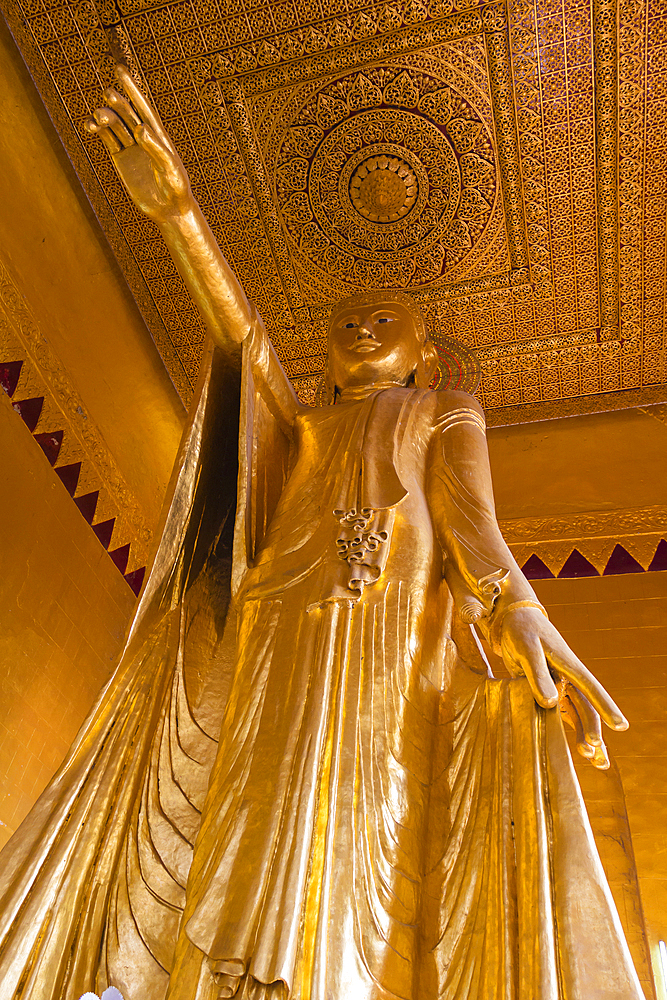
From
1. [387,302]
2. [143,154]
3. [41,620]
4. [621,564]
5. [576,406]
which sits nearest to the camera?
[143,154]

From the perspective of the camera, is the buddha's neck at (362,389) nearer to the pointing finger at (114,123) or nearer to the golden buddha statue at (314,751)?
the golden buddha statue at (314,751)

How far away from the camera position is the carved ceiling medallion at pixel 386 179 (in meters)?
3.33

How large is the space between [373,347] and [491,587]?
105 cm

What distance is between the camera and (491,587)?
1.93m

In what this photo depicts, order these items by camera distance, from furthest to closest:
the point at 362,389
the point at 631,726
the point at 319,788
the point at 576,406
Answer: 1. the point at 576,406
2. the point at 631,726
3. the point at 362,389
4. the point at 319,788

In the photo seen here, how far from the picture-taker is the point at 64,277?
136 inches

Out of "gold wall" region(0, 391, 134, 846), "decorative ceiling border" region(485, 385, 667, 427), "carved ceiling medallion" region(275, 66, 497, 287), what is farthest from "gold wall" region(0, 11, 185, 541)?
"decorative ceiling border" region(485, 385, 667, 427)

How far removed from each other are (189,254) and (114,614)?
1718 mm

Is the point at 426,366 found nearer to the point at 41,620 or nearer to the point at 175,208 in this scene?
the point at 175,208

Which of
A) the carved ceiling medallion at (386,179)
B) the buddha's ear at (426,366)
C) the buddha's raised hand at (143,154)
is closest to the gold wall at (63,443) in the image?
the carved ceiling medallion at (386,179)

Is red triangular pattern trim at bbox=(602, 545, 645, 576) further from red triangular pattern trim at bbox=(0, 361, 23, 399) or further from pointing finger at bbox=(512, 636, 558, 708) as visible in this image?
red triangular pattern trim at bbox=(0, 361, 23, 399)

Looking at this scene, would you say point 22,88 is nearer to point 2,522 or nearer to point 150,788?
point 2,522

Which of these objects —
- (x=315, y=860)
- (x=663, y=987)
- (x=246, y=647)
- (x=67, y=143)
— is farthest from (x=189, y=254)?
(x=663, y=987)

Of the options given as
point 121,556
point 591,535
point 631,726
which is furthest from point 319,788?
point 591,535
